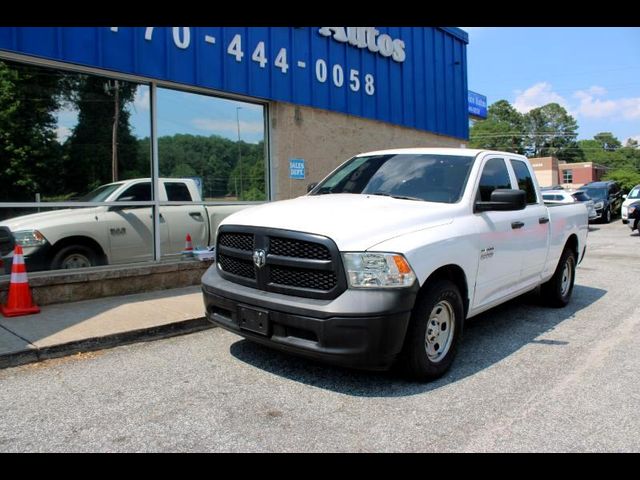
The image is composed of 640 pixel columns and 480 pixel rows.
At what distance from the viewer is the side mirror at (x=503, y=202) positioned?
15.0 ft

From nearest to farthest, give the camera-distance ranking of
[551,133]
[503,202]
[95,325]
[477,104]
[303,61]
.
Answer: [503,202]
[95,325]
[303,61]
[477,104]
[551,133]

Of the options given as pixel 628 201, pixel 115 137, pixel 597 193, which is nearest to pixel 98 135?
pixel 115 137

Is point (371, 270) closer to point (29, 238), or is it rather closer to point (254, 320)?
point (254, 320)

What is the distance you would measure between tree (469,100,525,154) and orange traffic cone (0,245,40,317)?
99913mm

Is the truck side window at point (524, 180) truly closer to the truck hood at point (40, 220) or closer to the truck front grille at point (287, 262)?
the truck front grille at point (287, 262)

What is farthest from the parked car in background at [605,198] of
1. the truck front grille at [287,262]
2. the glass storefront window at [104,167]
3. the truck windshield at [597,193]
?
the truck front grille at [287,262]

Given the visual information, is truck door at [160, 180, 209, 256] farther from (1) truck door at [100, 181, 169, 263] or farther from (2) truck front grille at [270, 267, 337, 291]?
(2) truck front grille at [270, 267, 337, 291]

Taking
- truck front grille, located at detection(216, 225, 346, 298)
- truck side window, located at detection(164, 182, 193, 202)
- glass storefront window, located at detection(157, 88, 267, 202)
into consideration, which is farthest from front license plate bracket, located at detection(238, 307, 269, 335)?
glass storefront window, located at detection(157, 88, 267, 202)

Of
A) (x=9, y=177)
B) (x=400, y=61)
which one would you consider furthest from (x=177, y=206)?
(x=400, y=61)

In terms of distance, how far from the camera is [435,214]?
4270 millimetres

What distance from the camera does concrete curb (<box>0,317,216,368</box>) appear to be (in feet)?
14.8

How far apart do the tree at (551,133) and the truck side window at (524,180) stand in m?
121

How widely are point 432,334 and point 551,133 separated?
131153 millimetres

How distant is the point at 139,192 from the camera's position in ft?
24.9
